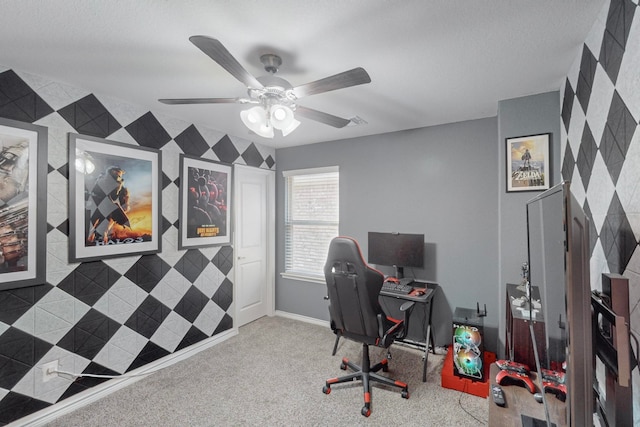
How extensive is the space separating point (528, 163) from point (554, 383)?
190 centimetres

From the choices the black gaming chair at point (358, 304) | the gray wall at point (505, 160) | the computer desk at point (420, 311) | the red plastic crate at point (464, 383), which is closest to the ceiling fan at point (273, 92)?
the black gaming chair at point (358, 304)

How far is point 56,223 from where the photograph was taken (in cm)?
214

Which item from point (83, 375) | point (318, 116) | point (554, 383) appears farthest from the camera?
point (83, 375)

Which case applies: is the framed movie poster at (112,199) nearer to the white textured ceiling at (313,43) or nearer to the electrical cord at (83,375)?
the white textured ceiling at (313,43)

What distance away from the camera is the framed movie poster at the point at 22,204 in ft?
6.23

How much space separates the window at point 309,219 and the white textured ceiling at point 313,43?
1.54 m

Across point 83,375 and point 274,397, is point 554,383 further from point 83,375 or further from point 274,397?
point 83,375

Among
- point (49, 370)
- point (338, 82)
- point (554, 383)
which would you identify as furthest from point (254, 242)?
point (554, 383)

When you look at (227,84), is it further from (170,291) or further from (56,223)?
(170,291)

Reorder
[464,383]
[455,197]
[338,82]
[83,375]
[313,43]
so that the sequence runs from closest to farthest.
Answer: [338,82], [313,43], [83,375], [464,383], [455,197]

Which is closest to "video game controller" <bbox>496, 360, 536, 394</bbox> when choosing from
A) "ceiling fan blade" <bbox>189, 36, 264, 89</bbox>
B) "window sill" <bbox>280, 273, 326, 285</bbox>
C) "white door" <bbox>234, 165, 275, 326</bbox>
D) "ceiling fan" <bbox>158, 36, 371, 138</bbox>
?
"ceiling fan" <bbox>158, 36, 371, 138</bbox>

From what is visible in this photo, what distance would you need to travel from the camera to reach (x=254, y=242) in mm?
3908

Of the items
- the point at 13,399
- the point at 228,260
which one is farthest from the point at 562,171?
the point at 13,399

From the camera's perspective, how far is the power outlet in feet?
6.75
